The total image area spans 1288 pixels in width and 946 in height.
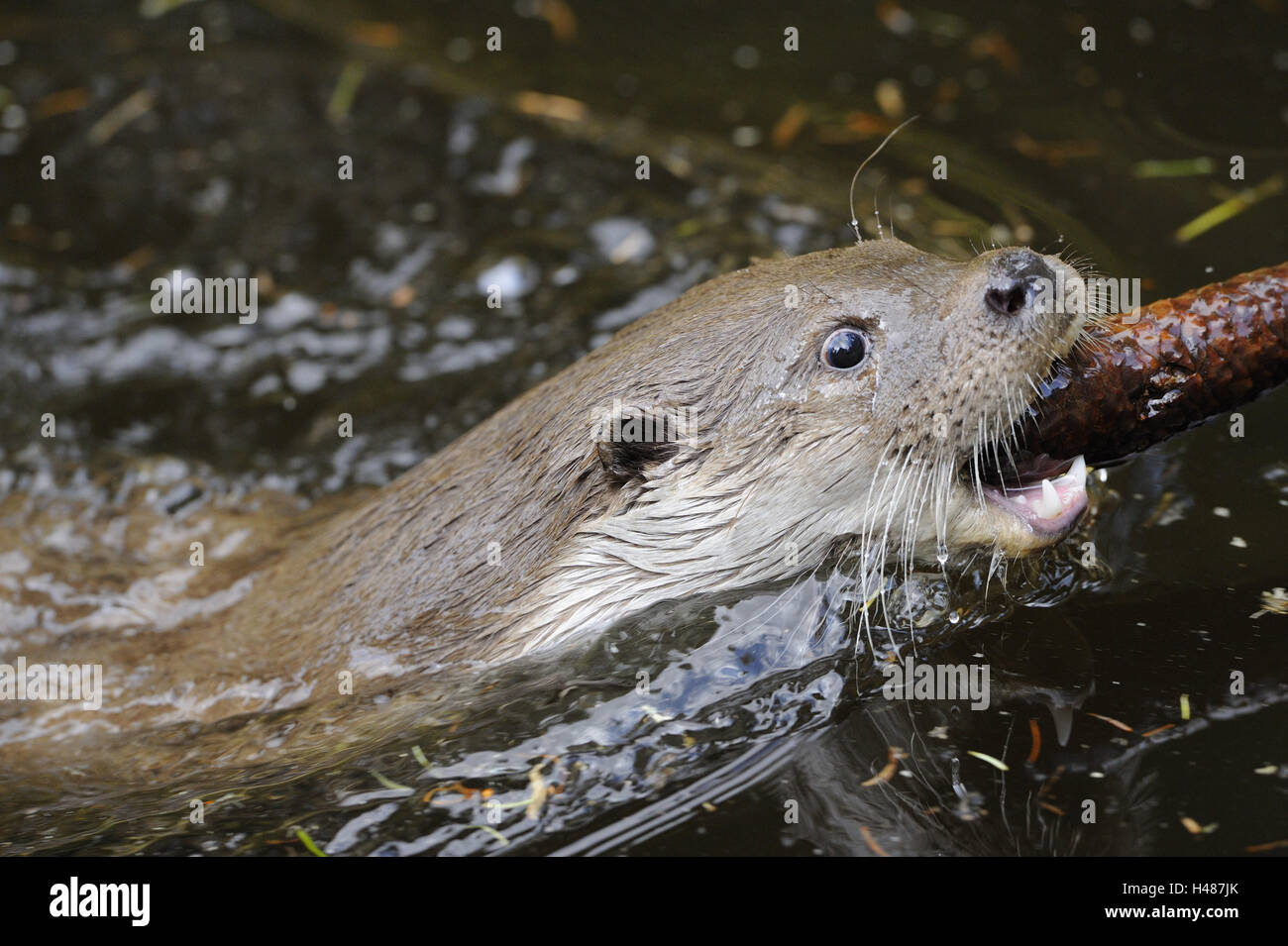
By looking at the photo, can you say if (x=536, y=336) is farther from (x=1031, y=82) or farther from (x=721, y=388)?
(x=1031, y=82)

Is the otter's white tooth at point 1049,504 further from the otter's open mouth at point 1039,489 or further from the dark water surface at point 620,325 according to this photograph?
the dark water surface at point 620,325

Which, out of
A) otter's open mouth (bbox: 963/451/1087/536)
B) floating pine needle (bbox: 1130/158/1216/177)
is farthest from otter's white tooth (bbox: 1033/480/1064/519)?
floating pine needle (bbox: 1130/158/1216/177)

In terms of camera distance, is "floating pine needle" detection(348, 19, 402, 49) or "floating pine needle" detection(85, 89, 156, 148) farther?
"floating pine needle" detection(348, 19, 402, 49)

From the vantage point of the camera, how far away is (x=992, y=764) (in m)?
2.94

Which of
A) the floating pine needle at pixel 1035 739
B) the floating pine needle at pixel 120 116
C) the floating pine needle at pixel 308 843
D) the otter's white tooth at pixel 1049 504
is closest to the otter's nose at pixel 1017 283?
the otter's white tooth at pixel 1049 504

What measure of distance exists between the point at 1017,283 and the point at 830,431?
52 cm

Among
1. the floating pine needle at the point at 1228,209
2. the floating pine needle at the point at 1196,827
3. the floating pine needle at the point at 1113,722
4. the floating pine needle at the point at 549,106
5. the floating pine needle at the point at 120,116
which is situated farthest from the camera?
the floating pine needle at the point at 120,116

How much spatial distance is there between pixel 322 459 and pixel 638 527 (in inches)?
83.1

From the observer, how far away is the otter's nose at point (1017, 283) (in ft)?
9.75

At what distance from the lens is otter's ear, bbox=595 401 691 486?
122 inches

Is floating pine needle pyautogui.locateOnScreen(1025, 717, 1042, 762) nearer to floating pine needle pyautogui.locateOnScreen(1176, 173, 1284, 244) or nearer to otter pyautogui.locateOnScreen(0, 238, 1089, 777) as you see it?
otter pyautogui.locateOnScreen(0, 238, 1089, 777)

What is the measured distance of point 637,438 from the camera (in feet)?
10.2
